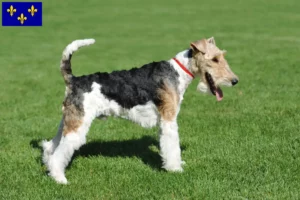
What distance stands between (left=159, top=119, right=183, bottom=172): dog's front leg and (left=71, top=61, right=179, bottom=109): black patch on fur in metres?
0.36

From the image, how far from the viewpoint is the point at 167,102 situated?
6.66 meters

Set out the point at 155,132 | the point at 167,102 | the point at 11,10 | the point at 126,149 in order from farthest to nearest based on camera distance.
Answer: the point at 11,10 → the point at 155,132 → the point at 126,149 → the point at 167,102

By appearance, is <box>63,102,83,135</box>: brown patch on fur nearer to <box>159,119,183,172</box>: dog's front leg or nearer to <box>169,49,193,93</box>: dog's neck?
<box>159,119,183,172</box>: dog's front leg

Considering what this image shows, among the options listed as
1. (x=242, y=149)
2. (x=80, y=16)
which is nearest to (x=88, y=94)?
(x=242, y=149)

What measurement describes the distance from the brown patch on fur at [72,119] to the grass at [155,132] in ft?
2.52

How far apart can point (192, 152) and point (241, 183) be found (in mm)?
1548

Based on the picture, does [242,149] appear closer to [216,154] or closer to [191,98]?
[216,154]

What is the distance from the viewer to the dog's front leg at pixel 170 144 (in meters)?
6.69

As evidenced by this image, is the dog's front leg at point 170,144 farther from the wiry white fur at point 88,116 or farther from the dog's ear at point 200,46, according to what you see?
the dog's ear at point 200,46

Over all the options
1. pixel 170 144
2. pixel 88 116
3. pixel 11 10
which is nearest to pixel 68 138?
pixel 88 116

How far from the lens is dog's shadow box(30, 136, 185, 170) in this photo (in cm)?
765

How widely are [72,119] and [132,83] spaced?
1008mm

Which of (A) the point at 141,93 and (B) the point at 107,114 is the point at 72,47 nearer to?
(B) the point at 107,114

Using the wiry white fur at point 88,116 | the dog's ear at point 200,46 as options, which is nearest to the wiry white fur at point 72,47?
the wiry white fur at point 88,116
